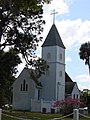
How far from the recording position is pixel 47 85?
7631cm

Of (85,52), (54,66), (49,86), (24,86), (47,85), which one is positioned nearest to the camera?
(85,52)

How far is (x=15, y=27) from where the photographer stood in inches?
1564

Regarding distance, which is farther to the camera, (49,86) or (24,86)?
(49,86)

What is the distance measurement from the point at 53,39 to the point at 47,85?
9.67m

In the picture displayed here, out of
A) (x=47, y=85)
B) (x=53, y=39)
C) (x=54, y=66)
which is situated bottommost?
(x=47, y=85)

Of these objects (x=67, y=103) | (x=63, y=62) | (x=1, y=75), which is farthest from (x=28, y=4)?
(x=63, y=62)

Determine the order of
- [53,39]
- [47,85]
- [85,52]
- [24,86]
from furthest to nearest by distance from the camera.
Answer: [53,39]
[47,85]
[24,86]
[85,52]

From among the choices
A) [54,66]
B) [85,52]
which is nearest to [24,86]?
[54,66]

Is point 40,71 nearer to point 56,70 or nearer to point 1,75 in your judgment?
point 1,75

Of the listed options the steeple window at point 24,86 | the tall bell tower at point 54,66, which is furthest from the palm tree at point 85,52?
the steeple window at point 24,86

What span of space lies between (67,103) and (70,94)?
2712cm

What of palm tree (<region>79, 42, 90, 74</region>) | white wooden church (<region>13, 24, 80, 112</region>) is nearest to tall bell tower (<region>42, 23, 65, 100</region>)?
white wooden church (<region>13, 24, 80, 112</region>)

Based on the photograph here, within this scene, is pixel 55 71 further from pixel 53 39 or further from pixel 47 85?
pixel 53 39

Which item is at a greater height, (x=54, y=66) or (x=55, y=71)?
(x=54, y=66)
